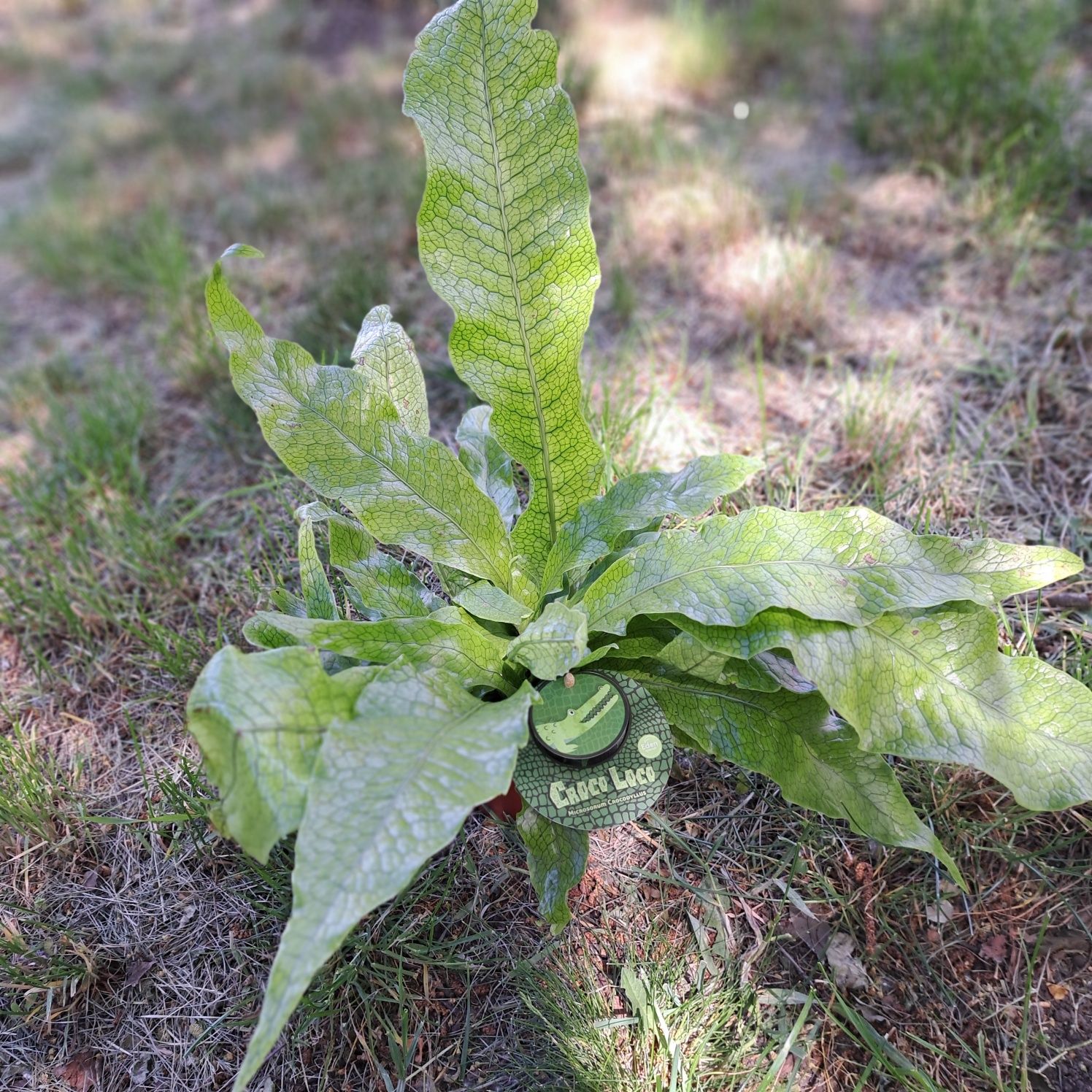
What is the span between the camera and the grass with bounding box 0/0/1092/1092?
3.78ft

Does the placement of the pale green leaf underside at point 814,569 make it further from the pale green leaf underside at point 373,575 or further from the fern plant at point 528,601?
the pale green leaf underside at point 373,575

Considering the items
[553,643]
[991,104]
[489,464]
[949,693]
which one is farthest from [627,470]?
[991,104]

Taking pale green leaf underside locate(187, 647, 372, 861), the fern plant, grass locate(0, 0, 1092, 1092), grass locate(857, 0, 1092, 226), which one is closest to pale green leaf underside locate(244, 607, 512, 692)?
the fern plant

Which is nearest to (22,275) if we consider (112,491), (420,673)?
(112,491)

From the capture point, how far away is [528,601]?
1374 millimetres

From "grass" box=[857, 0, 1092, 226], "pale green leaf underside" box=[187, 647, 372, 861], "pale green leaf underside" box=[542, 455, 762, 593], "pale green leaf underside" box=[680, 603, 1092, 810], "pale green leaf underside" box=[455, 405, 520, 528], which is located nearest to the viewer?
"pale green leaf underside" box=[187, 647, 372, 861]

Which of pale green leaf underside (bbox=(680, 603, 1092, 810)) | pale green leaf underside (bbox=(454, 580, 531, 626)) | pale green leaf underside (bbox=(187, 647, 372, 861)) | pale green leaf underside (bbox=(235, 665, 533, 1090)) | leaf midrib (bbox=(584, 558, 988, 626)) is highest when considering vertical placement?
pale green leaf underside (bbox=(187, 647, 372, 861))

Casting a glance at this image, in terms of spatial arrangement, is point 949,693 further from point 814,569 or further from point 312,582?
point 312,582

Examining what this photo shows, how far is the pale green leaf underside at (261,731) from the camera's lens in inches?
34.3

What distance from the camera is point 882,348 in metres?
2.14

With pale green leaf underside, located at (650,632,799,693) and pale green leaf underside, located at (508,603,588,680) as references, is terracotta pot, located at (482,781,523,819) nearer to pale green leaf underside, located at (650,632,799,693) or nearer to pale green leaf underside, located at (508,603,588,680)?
pale green leaf underside, located at (508,603,588,680)

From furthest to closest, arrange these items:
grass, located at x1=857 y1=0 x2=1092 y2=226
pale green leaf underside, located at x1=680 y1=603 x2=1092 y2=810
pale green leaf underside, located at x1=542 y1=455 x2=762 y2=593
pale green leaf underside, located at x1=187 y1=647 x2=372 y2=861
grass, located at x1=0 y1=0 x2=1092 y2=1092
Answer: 1. grass, located at x1=857 y1=0 x2=1092 y2=226
2. pale green leaf underside, located at x1=542 y1=455 x2=762 y2=593
3. grass, located at x1=0 y1=0 x2=1092 y2=1092
4. pale green leaf underside, located at x1=680 y1=603 x2=1092 y2=810
5. pale green leaf underside, located at x1=187 y1=647 x2=372 y2=861

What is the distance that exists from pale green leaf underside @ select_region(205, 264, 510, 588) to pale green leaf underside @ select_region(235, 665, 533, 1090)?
29 centimetres

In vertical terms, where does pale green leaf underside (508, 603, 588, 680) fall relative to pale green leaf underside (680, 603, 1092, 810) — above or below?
above
